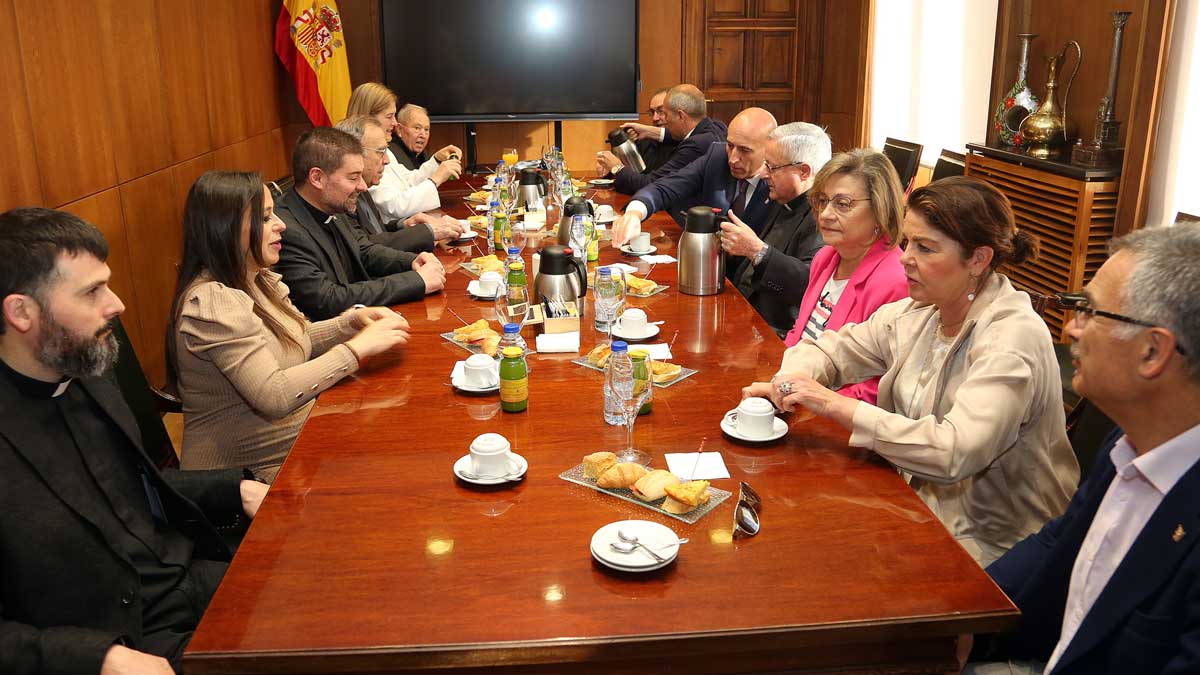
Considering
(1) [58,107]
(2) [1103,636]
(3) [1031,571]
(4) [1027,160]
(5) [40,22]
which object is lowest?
(3) [1031,571]

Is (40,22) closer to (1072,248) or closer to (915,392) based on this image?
(915,392)

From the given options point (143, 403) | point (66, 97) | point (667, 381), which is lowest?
point (143, 403)

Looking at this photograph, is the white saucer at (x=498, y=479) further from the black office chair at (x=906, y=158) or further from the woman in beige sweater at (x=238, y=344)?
the black office chair at (x=906, y=158)

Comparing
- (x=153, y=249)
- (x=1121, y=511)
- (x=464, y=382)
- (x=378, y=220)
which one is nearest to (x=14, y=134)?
(x=153, y=249)

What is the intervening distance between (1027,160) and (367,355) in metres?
Result: 3.66

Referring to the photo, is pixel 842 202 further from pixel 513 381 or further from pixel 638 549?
pixel 638 549

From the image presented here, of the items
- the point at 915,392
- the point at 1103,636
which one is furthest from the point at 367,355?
the point at 1103,636

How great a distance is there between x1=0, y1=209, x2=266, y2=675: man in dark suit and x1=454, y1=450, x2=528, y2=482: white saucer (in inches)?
22.3

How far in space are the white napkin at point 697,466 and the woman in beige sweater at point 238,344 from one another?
A: 0.92 meters

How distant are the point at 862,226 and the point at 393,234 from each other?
2127mm

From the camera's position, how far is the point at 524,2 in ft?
23.3

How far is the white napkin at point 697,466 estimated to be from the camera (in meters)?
1.66

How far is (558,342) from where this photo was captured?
2.46 metres

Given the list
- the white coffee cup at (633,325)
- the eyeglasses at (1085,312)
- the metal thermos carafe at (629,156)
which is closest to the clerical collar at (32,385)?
the white coffee cup at (633,325)
